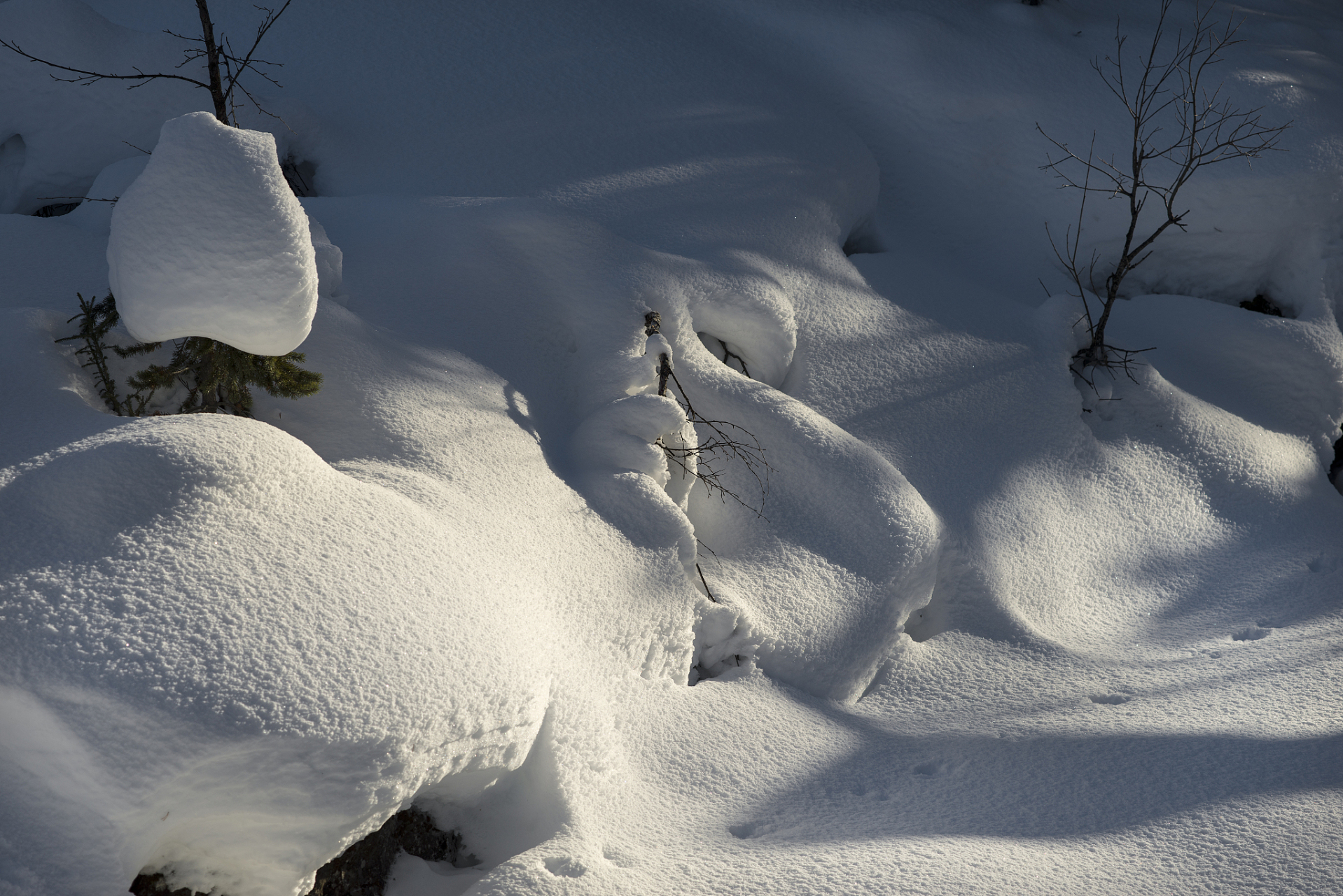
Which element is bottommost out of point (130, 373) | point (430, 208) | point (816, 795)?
point (816, 795)

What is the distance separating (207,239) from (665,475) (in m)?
1.70

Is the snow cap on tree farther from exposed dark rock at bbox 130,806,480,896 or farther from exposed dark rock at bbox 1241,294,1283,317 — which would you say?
exposed dark rock at bbox 1241,294,1283,317

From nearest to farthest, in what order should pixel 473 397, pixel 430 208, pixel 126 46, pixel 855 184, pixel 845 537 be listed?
pixel 473 397 → pixel 845 537 → pixel 430 208 → pixel 126 46 → pixel 855 184

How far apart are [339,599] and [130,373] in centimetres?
127

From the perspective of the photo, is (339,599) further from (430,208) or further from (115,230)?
(430,208)

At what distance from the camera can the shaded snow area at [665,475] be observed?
2.07 m

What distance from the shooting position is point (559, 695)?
8.32ft

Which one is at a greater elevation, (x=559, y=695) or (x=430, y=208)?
(x=430, y=208)

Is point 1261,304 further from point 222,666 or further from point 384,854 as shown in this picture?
point 222,666

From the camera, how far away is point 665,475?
334 centimetres

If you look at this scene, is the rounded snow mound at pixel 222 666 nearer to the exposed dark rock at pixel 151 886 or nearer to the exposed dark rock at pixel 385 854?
the exposed dark rock at pixel 151 886

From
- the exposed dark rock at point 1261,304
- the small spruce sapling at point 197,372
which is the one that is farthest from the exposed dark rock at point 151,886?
the exposed dark rock at point 1261,304

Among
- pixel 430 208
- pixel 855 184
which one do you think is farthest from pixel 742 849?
pixel 855 184

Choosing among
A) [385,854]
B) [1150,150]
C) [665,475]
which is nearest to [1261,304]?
[1150,150]
